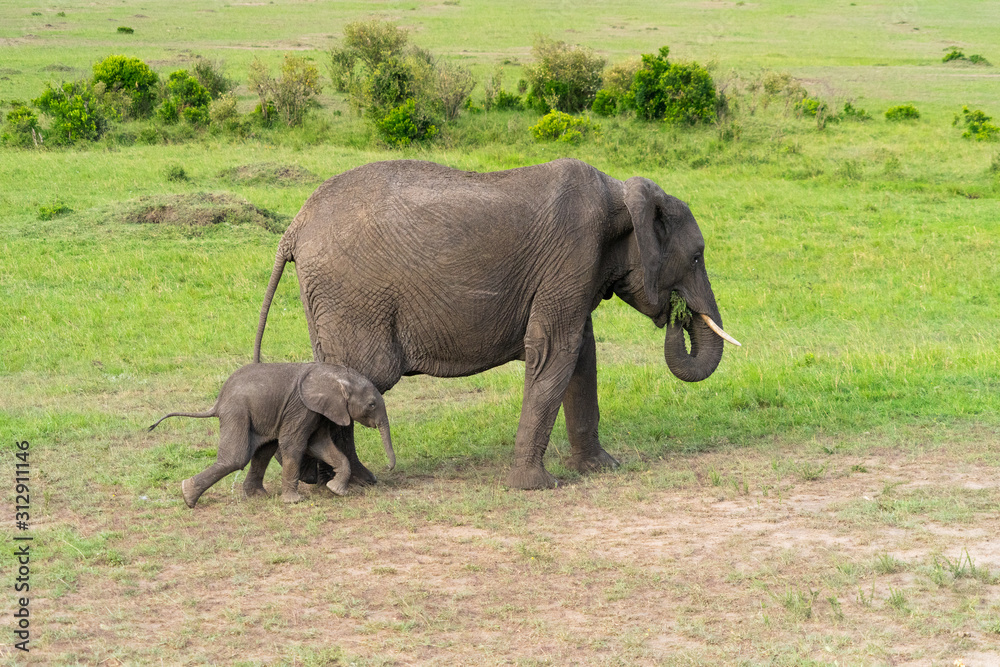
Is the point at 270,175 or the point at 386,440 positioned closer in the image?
the point at 386,440

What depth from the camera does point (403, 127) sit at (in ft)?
75.3

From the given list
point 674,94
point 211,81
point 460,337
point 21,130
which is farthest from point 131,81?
point 460,337

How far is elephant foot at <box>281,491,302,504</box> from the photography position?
25.5ft

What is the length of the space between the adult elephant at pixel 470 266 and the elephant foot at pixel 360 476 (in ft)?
0.12

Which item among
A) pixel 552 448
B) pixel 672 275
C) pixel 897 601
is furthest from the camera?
pixel 552 448

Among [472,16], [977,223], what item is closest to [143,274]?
[977,223]

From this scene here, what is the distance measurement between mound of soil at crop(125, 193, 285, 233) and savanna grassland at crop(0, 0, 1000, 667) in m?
0.05

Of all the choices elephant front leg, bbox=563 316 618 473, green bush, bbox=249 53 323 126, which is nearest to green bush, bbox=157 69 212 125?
green bush, bbox=249 53 323 126

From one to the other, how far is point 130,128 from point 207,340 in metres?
14.4

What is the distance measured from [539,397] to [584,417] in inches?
26.4

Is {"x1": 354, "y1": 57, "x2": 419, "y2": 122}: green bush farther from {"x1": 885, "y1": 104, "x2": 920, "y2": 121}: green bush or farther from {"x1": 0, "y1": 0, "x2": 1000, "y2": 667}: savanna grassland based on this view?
{"x1": 885, "y1": 104, "x2": 920, "y2": 121}: green bush

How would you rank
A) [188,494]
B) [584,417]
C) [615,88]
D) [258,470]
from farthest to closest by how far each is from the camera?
[615,88] → [584,417] → [258,470] → [188,494]

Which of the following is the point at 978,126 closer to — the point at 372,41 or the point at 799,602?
the point at 372,41

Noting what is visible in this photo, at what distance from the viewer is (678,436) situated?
956 cm
